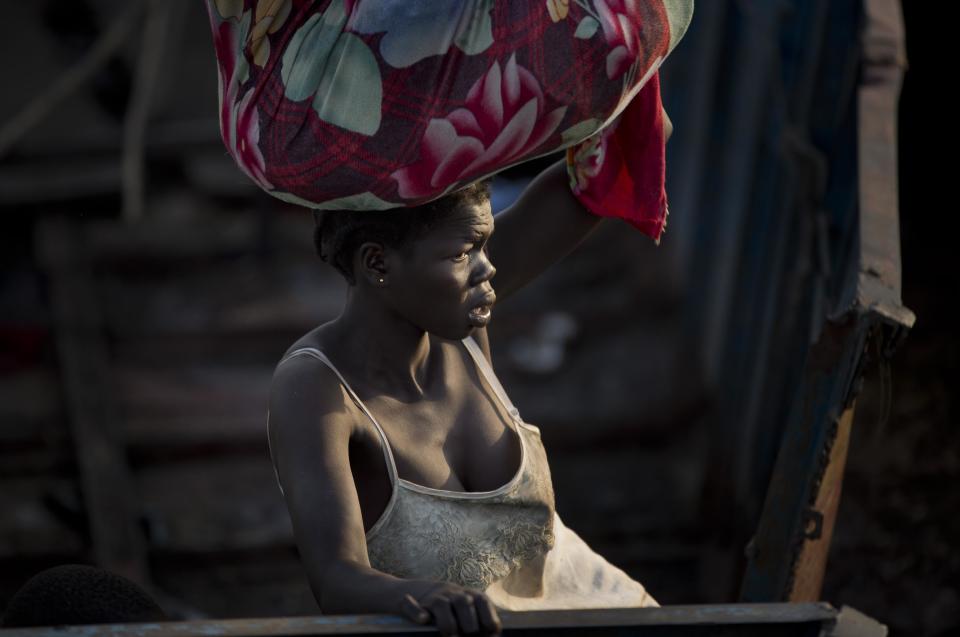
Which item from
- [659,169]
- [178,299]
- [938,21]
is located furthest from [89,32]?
[659,169]

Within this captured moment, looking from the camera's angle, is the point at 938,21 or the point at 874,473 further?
the point at 938,21

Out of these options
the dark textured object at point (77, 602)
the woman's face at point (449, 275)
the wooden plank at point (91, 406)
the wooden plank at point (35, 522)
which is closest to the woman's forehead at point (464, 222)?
the woman's face at point (449, 275)

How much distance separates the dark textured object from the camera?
1.92 m

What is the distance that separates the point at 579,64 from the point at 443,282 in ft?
1.18

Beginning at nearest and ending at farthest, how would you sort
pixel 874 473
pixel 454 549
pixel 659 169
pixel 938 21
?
1. pixel 454 549
2. pixel 659 169
3. pixel 874 473
4. pixel 938 21

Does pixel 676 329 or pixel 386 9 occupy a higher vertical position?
pixel 386 9

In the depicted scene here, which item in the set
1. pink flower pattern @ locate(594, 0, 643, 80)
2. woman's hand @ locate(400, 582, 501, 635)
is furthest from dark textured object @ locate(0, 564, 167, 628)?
pink flower pattern @ locate(594, 0, 643, 80)

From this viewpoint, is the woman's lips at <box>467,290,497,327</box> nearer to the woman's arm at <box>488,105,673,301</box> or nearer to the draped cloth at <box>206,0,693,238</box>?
the draped cloth at <box>206,0,693,238</box>

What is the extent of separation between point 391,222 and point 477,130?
0.20 metres

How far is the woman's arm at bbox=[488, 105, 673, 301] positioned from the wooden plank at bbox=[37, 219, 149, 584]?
237cm

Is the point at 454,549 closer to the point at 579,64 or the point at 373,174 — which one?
the point at 373,174

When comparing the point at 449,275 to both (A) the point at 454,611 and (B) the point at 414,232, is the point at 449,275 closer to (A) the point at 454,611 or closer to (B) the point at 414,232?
(B) the point at 414,232

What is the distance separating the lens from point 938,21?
5598 mm

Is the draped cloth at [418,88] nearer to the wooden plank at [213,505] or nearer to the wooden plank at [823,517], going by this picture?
the wooden plank at [823,517]
